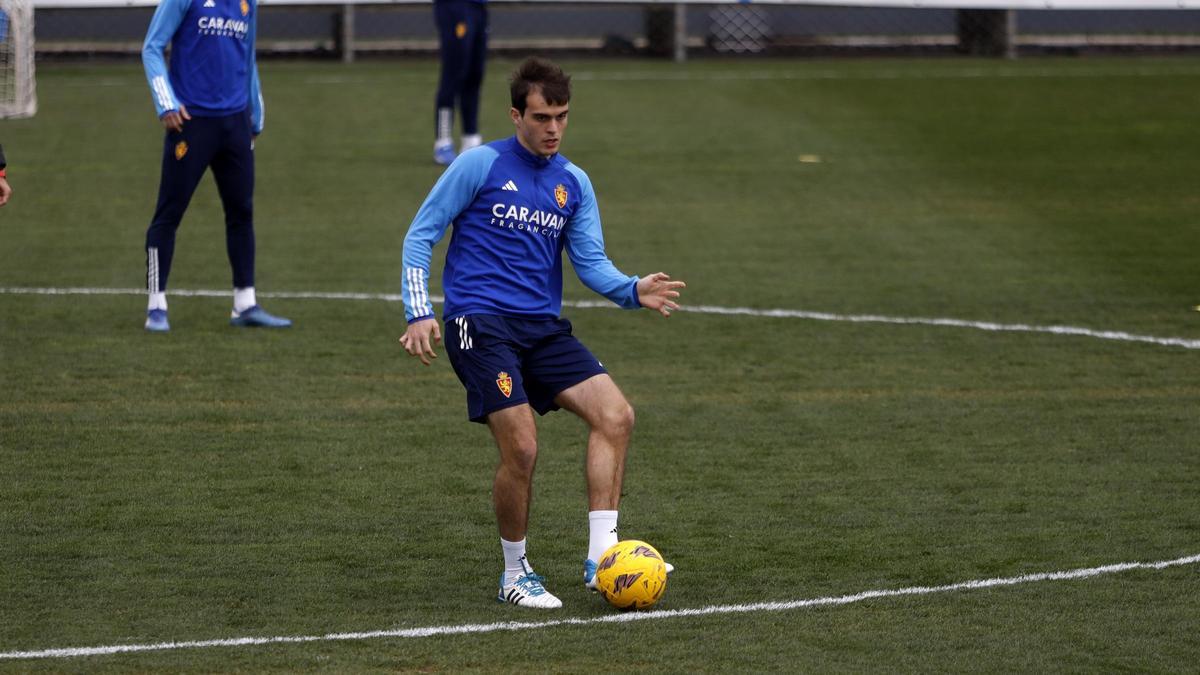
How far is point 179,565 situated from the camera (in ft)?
20.6

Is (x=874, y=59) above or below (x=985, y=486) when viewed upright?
above

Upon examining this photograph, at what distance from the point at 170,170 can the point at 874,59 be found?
15657 mm

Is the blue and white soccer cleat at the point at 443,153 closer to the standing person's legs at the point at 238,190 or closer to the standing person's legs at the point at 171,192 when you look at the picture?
the standing person's legs at the point at 238,190

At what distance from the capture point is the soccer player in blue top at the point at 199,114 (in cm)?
1007

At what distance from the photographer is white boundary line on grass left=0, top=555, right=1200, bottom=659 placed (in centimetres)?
537

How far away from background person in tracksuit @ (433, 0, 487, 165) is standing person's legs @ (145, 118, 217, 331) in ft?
19.0

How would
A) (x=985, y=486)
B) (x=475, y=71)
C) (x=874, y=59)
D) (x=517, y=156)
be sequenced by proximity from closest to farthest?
(x=517, y=156) → (x=985, y=486) → (x=475, y=71) → (x=874, y=59)

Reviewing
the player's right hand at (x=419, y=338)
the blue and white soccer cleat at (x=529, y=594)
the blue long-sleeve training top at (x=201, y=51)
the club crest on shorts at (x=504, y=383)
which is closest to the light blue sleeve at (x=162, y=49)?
the blue long-sleeve training top at (x=201, y=51)

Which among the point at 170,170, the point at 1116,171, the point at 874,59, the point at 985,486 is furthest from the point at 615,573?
the point at 874,59

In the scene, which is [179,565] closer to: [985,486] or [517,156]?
[517,156]

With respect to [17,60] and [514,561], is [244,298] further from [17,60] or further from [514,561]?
[17,60]

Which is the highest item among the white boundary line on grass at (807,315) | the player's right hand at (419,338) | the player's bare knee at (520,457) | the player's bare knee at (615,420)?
the player's right hand at (419,338)

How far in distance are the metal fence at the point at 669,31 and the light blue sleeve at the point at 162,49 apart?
44.2 feet

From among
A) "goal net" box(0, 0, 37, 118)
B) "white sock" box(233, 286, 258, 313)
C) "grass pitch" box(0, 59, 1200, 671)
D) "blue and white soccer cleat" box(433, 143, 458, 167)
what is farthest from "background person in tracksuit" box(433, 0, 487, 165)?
"white sock" box(233, 286, 258, 313)
